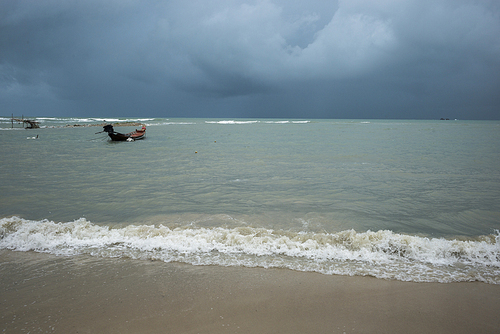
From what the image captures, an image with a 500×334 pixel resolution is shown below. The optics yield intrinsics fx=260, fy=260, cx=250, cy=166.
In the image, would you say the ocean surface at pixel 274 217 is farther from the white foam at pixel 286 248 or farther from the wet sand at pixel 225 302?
the wet sand at pixel 225 302

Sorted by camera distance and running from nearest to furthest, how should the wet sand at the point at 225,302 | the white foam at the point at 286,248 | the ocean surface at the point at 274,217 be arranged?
the wet sand at the point at 225,302, the white foam at the point at 286,248, the ocean surface at the point at 274,217

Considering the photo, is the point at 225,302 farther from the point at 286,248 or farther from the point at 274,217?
the point at 274,217

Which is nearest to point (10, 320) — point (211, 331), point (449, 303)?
point (211, 331)

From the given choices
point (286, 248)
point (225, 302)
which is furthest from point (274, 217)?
point (225, 302)

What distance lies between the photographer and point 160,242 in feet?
16.5

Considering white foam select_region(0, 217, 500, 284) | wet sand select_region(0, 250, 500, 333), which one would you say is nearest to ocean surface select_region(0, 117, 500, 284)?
white foam select_region(0, 217, 500, 284)

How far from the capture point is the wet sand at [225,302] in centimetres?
295

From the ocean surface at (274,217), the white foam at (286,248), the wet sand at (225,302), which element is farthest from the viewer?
the ocean surface at (274,217)

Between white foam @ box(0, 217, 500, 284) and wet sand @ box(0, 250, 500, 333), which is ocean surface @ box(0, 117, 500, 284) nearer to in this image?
white foam @ box(0, 217, 500, 284)

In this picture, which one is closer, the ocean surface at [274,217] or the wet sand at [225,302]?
the wet sand at [225,302]

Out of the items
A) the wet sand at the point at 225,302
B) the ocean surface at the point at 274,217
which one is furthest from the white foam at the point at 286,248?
the wet sand at the point at 225,302

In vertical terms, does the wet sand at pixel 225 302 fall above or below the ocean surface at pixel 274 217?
below

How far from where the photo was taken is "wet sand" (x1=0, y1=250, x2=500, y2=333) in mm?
2949

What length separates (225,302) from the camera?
3348mm
